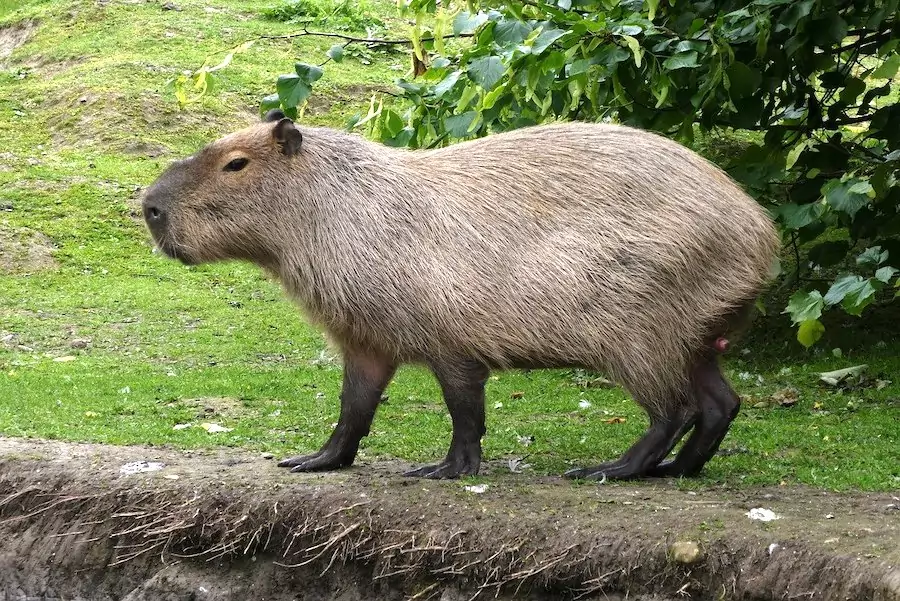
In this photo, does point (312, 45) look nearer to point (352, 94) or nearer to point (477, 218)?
point (352, 94)

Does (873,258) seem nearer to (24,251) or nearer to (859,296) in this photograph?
(859,296)

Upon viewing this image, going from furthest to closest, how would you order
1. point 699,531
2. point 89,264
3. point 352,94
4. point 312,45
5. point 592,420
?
point 312,45 → point 352,94 → point 89,264 → point 592,420 → point 699,531

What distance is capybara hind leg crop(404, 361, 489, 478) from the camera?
15.5 feet

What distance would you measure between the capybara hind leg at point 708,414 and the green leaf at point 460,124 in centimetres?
178

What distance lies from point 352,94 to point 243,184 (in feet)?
30.4

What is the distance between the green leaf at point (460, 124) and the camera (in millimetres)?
5934

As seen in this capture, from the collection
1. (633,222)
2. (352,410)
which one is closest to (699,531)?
(633,222)

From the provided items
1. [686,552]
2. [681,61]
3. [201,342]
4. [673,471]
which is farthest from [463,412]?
[201,342]

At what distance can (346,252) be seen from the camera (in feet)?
15.6

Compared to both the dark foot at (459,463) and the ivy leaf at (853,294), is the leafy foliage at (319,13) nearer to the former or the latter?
the ivy leaf at (853,294)

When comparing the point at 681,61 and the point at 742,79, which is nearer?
the point at 681,61

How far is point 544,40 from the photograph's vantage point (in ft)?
16.4

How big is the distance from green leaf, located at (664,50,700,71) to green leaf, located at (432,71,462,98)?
1.00 meters

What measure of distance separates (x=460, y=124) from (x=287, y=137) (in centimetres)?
132
